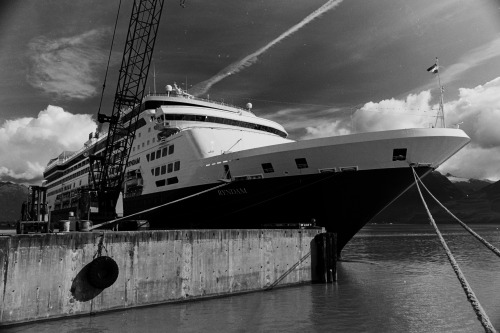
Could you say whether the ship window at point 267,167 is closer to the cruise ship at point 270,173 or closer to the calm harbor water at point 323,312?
the cruise ship at point 270,173

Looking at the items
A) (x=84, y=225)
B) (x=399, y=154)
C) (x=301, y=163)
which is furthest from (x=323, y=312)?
(x=399, y=154)

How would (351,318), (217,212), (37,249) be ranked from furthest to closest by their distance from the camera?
1. (217,212)
2. (351,318)
3. (37,249)

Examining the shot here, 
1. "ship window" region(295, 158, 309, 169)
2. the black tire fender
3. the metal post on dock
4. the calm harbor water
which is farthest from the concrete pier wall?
"ship window" region(295, 158, 309, 169)

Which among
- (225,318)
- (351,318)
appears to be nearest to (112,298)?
(225,318)

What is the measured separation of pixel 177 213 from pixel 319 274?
40.4 feet

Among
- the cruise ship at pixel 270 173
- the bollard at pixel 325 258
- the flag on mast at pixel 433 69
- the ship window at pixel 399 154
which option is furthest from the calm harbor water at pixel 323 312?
the flag on mast at pixel 433 69

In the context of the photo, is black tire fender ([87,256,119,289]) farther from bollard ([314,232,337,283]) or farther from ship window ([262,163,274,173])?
ship window ([262,163,274,173])

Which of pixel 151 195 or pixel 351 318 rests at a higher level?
pixel 151 195

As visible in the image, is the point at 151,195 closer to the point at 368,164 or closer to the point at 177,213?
the point at 177,213

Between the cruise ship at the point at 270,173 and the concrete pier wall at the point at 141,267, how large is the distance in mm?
3682

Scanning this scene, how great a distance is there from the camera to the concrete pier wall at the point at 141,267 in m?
11.9

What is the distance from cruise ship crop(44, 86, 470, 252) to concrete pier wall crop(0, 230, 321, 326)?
12.1ft

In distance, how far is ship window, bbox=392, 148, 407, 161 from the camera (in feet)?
69.1

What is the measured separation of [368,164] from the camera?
21.6 metres
